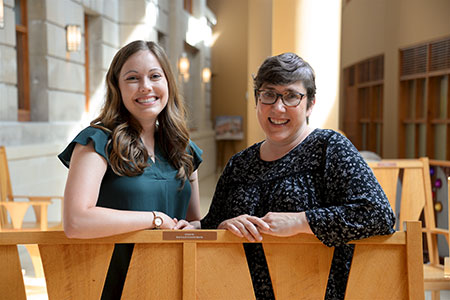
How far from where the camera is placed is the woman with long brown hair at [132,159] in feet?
5.53

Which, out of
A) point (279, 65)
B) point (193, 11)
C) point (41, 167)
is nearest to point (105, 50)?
point (41, 167)

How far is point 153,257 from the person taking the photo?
5.36ft

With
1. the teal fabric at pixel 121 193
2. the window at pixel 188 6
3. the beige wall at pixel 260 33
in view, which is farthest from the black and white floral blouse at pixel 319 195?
the window at pixel 188 6

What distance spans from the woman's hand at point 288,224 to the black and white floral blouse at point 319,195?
0.02 metres

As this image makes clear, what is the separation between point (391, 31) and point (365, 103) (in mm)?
2677

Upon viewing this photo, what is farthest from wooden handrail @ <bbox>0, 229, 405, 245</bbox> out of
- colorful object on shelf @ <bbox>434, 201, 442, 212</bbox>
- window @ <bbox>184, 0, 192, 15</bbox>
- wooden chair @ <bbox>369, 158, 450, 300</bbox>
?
window @ <bbox>184, 0, 192, 15</bbox>

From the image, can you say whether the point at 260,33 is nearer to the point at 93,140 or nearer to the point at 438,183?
the point at 438,183

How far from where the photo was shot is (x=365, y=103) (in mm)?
12570

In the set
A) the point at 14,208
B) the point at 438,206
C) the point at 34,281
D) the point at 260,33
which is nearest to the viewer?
the point at 34,281

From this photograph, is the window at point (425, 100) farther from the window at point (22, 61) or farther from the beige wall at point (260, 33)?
the window at point (22, 61)

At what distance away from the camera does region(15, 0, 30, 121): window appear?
6117 mm

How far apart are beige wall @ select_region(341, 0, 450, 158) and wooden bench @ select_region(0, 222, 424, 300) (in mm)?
7249

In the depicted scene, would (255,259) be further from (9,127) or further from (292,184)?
(9,127)

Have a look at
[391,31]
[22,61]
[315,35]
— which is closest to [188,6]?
[391,31]
